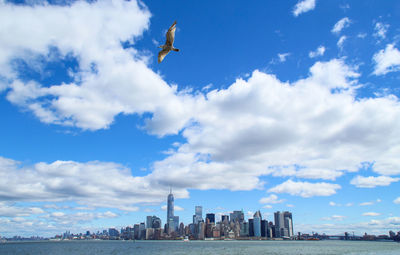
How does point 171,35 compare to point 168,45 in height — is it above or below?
above

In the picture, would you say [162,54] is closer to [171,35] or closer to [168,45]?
[168,45]

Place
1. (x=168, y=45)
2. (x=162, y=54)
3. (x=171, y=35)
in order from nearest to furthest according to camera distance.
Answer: (x=171, y=35)
(x=168, y=45)
(x=162, y=54)

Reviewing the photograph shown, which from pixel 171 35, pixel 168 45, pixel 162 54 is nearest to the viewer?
pixel 171 35

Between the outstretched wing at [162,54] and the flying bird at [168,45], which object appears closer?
the flying bird at [168,45]

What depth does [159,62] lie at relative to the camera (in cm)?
2047

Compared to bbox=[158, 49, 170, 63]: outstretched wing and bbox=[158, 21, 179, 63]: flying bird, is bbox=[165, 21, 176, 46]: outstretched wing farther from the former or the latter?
bbox=[158, 49, 170, 63]: outstretched wing

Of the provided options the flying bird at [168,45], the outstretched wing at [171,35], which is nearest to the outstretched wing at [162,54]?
the flying bird at [168,45]

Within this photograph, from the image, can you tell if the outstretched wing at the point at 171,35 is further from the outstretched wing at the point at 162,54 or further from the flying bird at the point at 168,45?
the outstretched wing at the point at 162,54

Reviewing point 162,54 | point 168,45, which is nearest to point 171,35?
point 168,45

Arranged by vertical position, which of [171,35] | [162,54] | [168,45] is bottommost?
[162,54]

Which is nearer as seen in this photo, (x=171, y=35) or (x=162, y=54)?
(x=171, y=35)

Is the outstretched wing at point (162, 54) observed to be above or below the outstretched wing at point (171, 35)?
below

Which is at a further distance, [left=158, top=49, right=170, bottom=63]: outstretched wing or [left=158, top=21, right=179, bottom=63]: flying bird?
[left=158, top=49, right=170, bottom=63]: outstretched wing

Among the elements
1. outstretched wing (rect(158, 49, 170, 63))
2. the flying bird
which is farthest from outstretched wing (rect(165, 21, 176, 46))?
outstretched wing (rect(158, 49, 170, 63))
